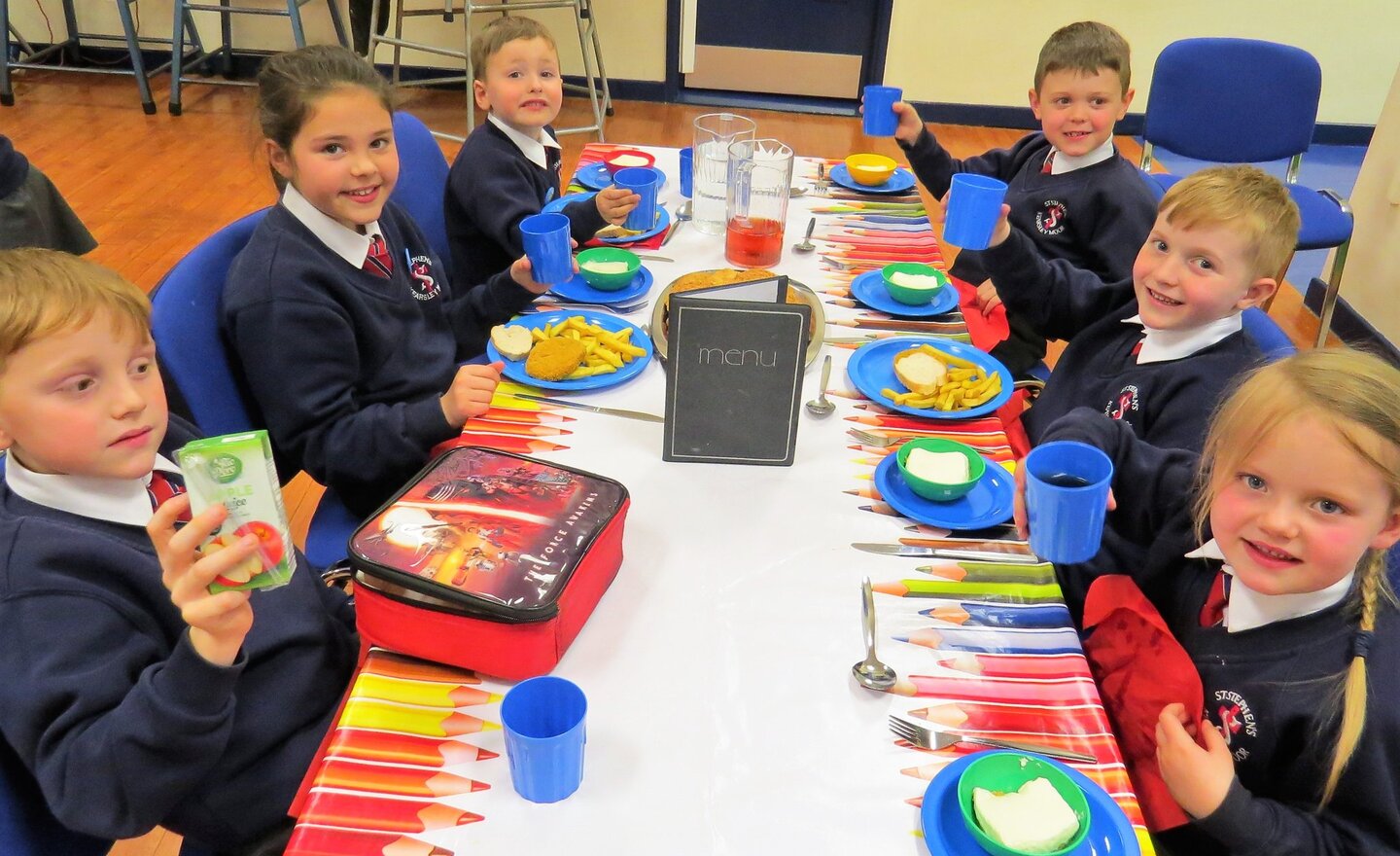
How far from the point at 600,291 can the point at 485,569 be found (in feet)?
2.81

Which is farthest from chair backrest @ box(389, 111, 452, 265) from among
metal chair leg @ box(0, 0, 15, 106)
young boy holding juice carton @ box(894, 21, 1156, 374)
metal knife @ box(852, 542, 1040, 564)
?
metal chair leg @ box(0, 0, 15, 106)

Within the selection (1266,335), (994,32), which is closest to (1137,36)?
(994,32)

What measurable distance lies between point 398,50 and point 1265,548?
4774mm

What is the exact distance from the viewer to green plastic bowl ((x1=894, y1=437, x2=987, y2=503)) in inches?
46.4

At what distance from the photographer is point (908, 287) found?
1.67 meters

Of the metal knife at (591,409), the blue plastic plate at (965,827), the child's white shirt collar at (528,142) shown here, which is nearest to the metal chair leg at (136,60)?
the child's white shirt collar at (528,142)

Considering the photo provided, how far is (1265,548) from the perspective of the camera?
100 cm

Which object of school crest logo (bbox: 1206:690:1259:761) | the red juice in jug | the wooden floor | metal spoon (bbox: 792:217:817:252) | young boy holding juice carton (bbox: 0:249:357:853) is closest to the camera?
young boy holding juice carton (bbox: 0:249:357:853)

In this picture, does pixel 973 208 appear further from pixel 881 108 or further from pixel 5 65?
pixel 5 65

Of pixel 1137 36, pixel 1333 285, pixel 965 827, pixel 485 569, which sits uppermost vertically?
pixel 1137 36

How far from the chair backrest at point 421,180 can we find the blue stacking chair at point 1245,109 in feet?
6.83

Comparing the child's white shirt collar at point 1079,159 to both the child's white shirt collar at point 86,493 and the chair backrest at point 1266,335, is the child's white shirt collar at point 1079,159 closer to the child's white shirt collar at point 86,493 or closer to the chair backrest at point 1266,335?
the chair backrest at point 1266,335

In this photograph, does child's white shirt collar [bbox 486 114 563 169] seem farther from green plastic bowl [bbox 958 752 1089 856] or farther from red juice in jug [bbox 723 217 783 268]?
green plastic bowl [bbox 958 752 1089 856]

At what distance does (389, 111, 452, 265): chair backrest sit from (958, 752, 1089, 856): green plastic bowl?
155 cm
